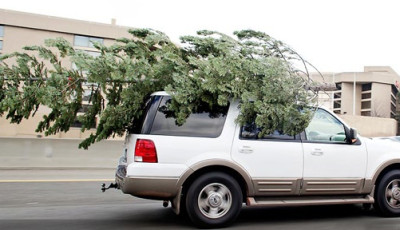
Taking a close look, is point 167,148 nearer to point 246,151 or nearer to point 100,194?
point 246,151

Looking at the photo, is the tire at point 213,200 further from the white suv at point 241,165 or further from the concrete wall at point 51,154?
the concrete wall at point 51,154

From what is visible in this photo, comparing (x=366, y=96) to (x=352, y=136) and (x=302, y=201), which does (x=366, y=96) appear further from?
(x=302, y=201)

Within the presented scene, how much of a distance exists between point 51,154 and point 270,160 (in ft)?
32.7

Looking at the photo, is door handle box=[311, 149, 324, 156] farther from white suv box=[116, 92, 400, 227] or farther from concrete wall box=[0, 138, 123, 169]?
concrete wall box=[0, 138, 123, 169]

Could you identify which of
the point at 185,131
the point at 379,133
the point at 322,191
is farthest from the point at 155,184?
the point at 379,133

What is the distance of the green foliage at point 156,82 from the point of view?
220 inches

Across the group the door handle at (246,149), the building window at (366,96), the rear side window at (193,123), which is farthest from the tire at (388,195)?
the building window at (366,96)

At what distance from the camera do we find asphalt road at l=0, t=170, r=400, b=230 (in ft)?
18.8

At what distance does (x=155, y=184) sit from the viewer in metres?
5.26

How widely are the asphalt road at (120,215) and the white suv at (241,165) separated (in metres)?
0.35

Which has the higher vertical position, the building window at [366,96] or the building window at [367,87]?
the building window at [367,87]

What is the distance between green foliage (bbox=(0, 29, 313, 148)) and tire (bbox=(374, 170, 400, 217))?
1.72 meters

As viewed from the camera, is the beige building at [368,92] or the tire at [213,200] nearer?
the tire at [213,200]

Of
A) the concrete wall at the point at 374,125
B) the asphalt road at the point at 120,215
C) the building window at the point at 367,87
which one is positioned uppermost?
the building window at the point at 367,87
